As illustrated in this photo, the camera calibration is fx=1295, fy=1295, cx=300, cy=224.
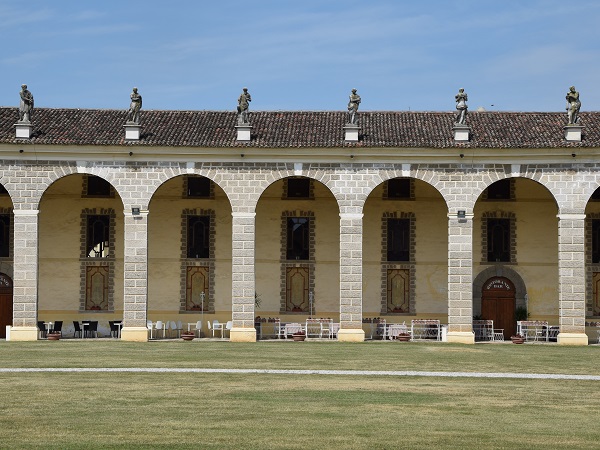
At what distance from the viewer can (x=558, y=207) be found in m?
44.0

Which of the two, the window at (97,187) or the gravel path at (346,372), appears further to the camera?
the window at (97,187)

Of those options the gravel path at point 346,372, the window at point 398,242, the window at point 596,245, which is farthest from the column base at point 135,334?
the window at point 596,245

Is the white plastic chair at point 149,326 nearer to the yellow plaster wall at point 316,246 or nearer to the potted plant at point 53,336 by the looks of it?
the potted plant at point 53,336

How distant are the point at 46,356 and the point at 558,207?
1854 centimetres

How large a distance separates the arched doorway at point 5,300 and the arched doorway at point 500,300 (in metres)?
17.4

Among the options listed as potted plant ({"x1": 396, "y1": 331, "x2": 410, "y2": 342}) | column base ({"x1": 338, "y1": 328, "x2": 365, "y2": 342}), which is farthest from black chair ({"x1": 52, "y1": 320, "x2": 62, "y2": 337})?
potted plant ({"x1": 396, "y1": 331, "x2": 410, "y2": 342})

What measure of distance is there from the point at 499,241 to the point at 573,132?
580cm

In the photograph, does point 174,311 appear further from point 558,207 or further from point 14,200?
point 558,207

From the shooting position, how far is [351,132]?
4428cm

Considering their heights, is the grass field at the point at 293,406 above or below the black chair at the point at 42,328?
below

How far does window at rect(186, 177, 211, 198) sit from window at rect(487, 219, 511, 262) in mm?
10517

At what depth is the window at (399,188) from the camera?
47875mm

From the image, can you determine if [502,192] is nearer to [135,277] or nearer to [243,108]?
[243,108]

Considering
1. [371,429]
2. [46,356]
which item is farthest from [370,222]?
[371,429]
